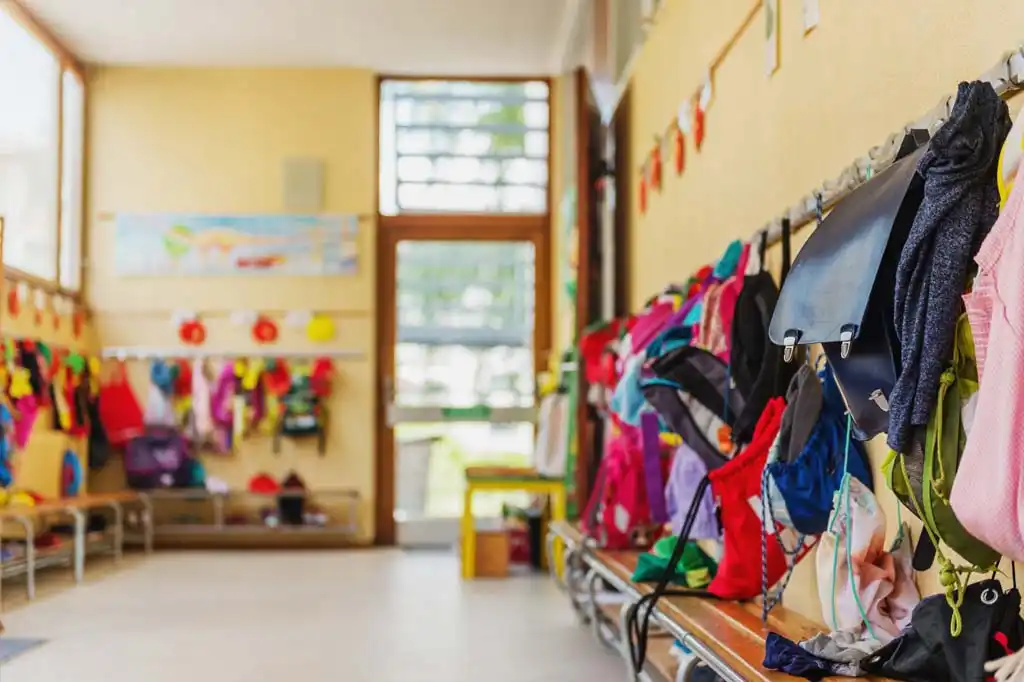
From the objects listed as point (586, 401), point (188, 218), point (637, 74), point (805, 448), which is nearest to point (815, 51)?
point (805, 448)

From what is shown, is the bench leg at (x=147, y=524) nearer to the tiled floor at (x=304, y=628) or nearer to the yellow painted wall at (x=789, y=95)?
the tiled floor at (x=304, y=628)

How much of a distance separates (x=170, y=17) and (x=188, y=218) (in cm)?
160

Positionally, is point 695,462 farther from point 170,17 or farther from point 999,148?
point 170,17

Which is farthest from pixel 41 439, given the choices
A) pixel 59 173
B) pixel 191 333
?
pixel 59 173

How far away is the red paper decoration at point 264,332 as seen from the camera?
9031 millimetres

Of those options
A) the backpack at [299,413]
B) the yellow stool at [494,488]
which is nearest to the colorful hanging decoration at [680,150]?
the yellow stool at [494,488]

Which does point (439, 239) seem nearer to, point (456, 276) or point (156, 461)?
point (456, 276)

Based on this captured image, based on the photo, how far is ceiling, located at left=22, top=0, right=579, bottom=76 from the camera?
789 cm

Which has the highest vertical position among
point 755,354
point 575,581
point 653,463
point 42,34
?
point 42,34

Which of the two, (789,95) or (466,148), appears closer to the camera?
(789,95)

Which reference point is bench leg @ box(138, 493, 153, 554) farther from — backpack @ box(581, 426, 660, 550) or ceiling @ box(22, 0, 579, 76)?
backpack @ box(581, 426, 660, 550)

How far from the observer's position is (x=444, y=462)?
9.14 m

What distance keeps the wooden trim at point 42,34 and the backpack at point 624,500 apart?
4947 mm

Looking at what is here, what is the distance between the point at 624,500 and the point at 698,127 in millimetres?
1481
